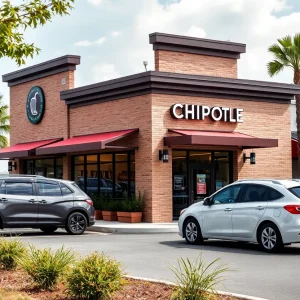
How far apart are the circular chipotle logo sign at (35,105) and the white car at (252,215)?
17006 mm

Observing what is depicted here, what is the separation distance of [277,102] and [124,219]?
28.6 feet

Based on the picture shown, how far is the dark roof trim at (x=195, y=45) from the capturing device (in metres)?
28.4

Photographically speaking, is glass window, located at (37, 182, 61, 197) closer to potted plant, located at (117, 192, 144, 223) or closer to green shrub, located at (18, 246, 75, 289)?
potted plant, located at (117, 192, 144, 223)

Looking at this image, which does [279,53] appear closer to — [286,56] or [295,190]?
[286,56]

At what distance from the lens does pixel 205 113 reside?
2780 centimetres

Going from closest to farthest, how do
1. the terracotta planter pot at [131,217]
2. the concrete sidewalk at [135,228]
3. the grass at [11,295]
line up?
the grass at [11,295] → the concrete sidewalk at [135,228] → the terracotta planter pot at [131,217]

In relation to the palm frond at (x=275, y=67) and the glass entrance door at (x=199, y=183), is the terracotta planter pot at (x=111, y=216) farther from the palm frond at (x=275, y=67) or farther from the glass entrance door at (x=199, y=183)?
the palm frond at (x=275, y=67)

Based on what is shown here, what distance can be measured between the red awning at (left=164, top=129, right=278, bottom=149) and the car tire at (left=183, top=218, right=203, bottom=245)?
7190 millimetres

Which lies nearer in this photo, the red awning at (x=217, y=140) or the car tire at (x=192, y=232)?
the car tire at (x=192, y=232)

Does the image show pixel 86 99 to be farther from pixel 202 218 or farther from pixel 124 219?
pixel 202 218

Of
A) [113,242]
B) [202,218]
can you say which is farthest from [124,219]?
[202,218]

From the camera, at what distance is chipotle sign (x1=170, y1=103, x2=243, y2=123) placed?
27.0 meters

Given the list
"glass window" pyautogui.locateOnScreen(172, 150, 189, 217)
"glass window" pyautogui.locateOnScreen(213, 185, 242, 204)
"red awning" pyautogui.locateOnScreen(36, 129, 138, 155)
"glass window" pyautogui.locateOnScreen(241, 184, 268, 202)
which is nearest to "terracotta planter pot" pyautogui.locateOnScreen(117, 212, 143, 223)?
"glass window" pyautogui.locateOnScreen(172, 150, 189, 217)

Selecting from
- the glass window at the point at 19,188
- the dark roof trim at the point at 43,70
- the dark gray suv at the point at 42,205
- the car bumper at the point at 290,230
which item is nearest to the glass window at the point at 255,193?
the car bumper at the point at 290,230
